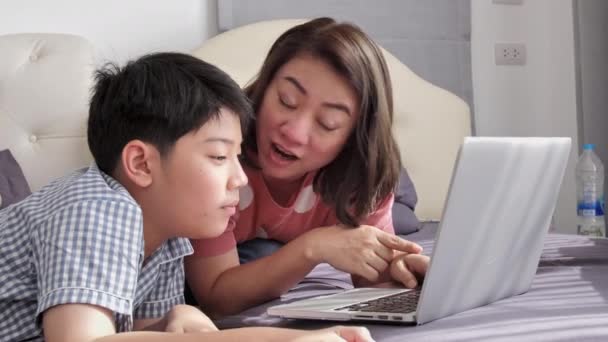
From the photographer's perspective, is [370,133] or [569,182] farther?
[569,182]

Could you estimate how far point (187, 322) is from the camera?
Result: 3.46 feet

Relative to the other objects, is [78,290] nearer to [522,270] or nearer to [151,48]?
[522,270]

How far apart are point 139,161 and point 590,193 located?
7.33 ft

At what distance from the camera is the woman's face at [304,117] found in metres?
1.36

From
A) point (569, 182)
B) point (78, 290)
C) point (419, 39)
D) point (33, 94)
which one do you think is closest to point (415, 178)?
point (419, 39)

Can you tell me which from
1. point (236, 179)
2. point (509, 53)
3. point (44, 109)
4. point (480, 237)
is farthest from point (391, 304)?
point (509, 53)

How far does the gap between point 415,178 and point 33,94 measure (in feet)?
3.94

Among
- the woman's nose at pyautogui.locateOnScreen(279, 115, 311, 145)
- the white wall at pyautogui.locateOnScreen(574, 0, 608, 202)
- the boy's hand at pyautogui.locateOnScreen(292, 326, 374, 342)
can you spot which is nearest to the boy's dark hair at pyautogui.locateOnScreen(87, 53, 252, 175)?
the woman's nose at pyautogui.locateOnScreen(279, 115, 311, 145)

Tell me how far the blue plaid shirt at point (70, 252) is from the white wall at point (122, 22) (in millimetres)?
1392

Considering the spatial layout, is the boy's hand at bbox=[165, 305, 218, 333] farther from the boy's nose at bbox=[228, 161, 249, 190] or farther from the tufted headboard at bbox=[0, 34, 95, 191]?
the tufted headboard at bbox=[0, 34, 95, 191]

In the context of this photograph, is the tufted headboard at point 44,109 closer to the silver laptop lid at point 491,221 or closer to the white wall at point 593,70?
the silver laptop lid at point 491,221

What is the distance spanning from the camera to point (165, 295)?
1.23 m

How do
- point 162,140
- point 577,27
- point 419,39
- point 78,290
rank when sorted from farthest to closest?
point 577,27 < point 419,39 < point 162,140 < point 78,290

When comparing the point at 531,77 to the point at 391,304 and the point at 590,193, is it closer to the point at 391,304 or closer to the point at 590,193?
the point at 590,193
